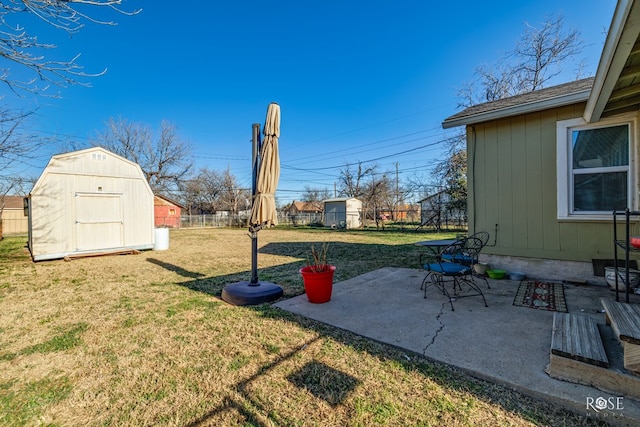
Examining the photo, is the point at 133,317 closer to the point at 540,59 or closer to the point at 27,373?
the point at 27,373

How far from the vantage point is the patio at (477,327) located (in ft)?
5.38

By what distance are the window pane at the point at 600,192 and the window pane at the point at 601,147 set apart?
0.52 feet

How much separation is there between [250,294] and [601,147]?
16.8ft

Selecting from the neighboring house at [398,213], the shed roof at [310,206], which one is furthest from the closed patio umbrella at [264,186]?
the shed roof at [310,206]

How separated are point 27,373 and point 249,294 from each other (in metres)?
1.95

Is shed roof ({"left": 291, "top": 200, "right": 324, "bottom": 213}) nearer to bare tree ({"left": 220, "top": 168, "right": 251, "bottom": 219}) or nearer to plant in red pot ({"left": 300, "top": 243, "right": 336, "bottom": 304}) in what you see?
bare tree ({"left": 220, "top": 168, "right": 251, "bottom": 219})

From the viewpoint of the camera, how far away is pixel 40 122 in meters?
5.52

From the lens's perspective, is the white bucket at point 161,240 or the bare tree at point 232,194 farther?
the bare tree at point 232,194

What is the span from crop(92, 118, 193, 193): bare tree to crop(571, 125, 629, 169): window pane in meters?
26.3

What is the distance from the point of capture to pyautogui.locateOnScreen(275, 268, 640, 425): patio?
5.38ft

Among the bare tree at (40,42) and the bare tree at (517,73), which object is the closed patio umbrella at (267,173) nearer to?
the bare tree at (40,42)

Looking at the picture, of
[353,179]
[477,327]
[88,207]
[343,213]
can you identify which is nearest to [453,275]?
[477,327]

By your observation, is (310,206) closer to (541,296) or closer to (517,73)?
(517,73)

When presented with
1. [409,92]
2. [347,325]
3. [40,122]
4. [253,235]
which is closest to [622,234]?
[347,325]
